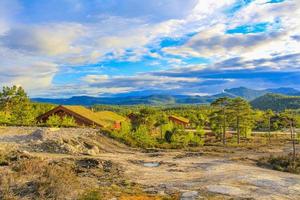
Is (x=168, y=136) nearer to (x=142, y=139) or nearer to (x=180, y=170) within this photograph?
(x=142, y=139)

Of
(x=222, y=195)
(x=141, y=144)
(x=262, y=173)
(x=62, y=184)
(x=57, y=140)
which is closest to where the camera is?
(x=62, y=184)

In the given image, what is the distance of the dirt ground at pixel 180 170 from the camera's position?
1545 cm

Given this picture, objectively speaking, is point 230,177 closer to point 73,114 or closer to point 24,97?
point 73,114

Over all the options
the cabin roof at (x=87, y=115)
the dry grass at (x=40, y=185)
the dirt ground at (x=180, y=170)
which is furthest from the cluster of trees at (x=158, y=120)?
the dry grass at (x=40, y=185)

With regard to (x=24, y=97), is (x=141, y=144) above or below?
below

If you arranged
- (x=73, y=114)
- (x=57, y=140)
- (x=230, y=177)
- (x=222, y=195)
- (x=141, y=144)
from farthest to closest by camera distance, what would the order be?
(x=73, y=114) → (x=141, y=144) → (x=57, y=140) → (x=230, y=177) → (x=222, y=195)

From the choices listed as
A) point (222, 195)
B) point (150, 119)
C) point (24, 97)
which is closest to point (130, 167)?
point (222, 195)

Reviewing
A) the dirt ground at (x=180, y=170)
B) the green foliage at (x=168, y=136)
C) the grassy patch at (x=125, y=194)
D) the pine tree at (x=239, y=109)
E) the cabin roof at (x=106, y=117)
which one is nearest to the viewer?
the grassy patch at (x=125, y=194)

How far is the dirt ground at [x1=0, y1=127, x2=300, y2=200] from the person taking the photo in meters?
15.4

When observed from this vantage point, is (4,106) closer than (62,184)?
No

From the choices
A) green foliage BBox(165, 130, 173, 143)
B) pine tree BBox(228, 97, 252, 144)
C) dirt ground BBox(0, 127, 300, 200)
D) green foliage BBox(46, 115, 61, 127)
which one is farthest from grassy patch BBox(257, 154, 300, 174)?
green foliage BBox(46, 115, 61, 127)

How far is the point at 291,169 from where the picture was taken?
22.1 m

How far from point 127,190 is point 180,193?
7.34 ft

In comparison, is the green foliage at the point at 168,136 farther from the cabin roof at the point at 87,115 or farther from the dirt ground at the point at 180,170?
the dirt ground at the point at 180,170
